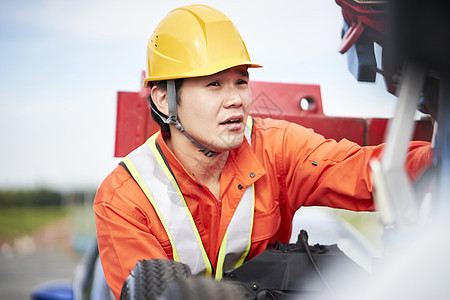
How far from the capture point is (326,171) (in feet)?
4.57

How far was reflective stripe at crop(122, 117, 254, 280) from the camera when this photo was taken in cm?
133

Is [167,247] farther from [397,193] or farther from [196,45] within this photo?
[397,193]

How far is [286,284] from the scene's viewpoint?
1112 mm

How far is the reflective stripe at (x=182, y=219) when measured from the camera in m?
1.33

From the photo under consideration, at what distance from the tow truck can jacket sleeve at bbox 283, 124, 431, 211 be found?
21 cm

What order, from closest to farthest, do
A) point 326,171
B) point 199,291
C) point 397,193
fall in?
point 397,193, point 199,291, point 326,171

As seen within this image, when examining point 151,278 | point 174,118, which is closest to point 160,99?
point 174,118

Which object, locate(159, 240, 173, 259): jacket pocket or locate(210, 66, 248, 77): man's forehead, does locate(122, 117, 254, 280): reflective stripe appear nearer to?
locate(159, 240, 173, 259): jacket pocket

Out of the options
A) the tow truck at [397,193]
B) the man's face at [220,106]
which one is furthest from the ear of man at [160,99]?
the tow truck at [397,193]

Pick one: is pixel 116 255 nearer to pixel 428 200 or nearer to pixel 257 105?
pixel 257 105

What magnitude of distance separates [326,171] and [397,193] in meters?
0.80


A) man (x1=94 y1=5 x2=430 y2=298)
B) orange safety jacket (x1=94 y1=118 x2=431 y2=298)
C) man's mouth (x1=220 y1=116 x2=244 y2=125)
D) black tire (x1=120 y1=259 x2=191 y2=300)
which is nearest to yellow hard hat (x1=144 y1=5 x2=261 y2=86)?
man (x1=94 y1=5 x2=430 y2=298)

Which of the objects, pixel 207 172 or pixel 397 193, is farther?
pixel 207 172

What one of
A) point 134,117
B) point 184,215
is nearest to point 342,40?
point 184,215
